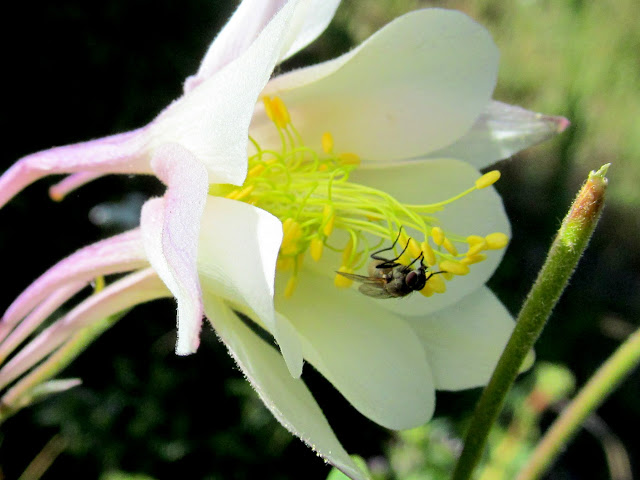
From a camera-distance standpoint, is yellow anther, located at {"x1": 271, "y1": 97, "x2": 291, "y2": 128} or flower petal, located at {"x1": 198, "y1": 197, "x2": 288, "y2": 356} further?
yellow anther, located at {"x1": 271, "y1": 97, "x2": 291, "y2": 128}

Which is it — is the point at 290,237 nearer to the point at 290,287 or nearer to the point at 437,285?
the point at 290,287

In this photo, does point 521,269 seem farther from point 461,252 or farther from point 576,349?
point 461,252

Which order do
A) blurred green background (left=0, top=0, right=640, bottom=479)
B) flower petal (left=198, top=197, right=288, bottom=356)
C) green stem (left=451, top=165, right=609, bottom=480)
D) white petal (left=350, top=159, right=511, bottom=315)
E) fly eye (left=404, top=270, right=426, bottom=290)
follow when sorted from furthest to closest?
blurred green background (left=0, top=0, right=640, bottom=479)
white petal (left=350, top=159, right=511, bottom=315)
fly eye (left=404, top=270, right=426, bottom=290)
flower petal (left=198, top=197, right=288, bottom=356)
green stem (left=451, top=165, right=609, bottom=480)

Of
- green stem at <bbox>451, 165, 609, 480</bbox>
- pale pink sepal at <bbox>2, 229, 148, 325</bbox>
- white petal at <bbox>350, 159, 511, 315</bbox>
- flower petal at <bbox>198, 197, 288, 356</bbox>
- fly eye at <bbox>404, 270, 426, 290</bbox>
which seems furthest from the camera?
white petal at <bbox>350, 159, 511, 315</bbox>

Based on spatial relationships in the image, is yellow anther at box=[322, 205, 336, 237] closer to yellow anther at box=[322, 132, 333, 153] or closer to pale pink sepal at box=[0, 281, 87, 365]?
yellow anther at box=[322, 132, 333, 153]

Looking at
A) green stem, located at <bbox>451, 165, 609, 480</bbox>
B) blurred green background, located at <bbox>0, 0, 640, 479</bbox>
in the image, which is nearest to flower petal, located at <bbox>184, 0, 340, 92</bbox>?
green stem, located at <bbox>451, 165, 609, 480</bbox>

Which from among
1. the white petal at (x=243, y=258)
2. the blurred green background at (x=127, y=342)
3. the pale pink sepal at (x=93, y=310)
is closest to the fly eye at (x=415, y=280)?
the white petal at (x=243, y=258)

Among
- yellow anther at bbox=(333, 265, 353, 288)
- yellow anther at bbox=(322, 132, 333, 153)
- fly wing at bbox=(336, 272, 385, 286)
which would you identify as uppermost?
yellow anther at bbox=(322, 132, 333, 153)
